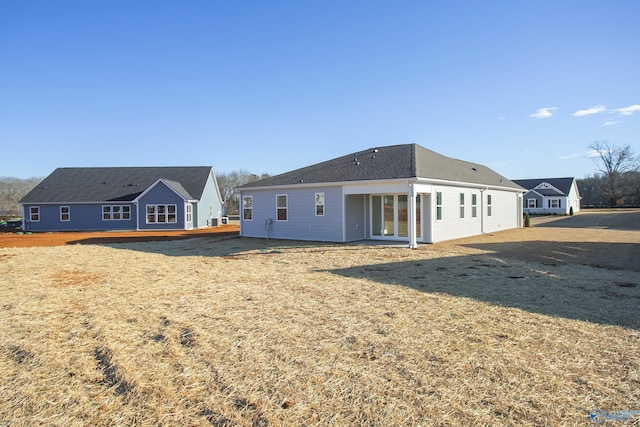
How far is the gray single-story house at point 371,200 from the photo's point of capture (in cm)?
1686

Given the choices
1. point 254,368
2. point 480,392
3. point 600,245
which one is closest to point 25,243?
point 254,368

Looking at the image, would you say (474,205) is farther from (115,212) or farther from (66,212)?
(66,212)

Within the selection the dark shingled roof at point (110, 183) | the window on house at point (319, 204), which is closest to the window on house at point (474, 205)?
the window on house at point (319, 204)

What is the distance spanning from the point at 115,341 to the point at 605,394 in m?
5.49

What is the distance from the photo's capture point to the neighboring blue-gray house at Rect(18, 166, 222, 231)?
31.4 meters

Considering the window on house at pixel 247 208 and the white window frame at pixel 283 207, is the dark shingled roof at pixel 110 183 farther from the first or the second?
the white window frame at pixel 283 207

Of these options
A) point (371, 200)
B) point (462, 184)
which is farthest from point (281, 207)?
point (462, 184)

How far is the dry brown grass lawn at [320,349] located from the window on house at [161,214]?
21869mm

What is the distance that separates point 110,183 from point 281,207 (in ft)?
69.4

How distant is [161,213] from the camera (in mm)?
31484

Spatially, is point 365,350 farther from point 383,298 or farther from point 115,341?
point 115,341

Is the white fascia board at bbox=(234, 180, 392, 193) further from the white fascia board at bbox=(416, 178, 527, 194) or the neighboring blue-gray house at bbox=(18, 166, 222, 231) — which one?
the neighboring blue-gray house at bbox=(18, 166, 222, 231)

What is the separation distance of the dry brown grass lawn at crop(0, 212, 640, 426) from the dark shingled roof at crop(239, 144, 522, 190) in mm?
7523

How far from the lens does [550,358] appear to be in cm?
463
